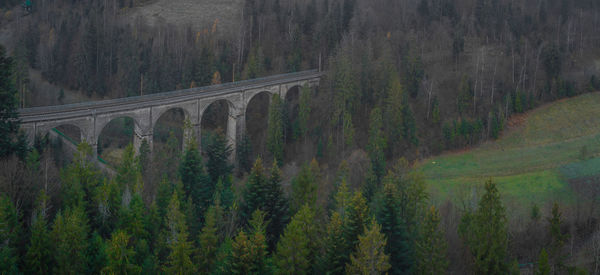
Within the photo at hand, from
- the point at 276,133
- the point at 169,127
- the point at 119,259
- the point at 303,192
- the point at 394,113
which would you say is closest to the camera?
the point at 119,259

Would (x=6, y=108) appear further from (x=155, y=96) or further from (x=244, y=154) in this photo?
(x=244, y=154)

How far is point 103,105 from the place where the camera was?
5691cm

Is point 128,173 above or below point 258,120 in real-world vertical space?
below

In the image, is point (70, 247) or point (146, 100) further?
point (146, 100)

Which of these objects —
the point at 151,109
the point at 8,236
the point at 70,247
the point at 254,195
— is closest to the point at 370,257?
the point at 254,195

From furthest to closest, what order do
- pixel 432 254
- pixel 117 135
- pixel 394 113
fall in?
pixel 117 135 < pixel 394 113 < pixel 432 254

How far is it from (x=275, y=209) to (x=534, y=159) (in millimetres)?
32545

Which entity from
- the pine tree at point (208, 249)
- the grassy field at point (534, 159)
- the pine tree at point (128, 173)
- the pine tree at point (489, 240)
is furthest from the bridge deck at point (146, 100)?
the pine tree at point (489, 240)

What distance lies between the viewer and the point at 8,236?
29.0 meters

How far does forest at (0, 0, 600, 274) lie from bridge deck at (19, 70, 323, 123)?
2.24m

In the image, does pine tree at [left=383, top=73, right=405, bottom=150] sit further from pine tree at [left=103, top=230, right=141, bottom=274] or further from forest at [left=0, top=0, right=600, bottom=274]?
pine tree at [left=103, top=230, right=141, bottom=274]

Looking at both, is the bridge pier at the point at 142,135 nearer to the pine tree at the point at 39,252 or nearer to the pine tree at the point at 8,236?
the pine tree at the point at 8,236

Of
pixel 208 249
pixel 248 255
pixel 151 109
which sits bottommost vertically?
pixel 208 249

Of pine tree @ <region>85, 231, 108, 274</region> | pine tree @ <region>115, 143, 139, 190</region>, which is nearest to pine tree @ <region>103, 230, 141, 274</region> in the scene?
pine tree @ <region>85, 231, 108, 274</region>
